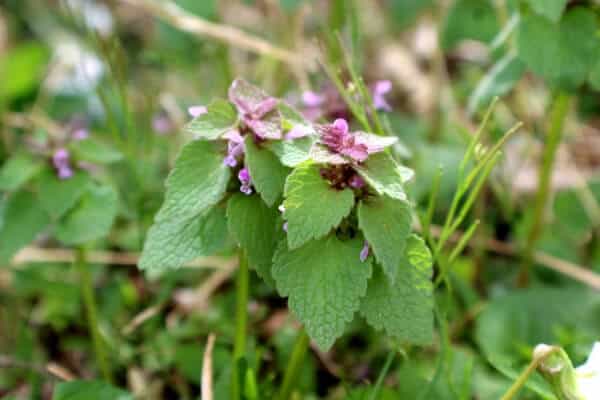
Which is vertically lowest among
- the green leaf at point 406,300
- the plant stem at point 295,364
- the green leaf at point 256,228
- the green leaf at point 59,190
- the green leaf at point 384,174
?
the plant stem at point 295,364

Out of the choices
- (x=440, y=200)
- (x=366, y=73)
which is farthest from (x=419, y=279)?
(x=366, y=73)

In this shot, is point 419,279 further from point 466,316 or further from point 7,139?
point 7,139

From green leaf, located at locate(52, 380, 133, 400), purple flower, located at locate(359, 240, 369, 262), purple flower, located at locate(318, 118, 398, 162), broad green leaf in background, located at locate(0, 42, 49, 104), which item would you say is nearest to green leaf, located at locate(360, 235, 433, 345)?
purple flower, located at locate(359, 240, 369, 262)

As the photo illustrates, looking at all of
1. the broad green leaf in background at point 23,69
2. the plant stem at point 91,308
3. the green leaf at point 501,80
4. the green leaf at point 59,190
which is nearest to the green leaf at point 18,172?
the green leaf at point 59,190

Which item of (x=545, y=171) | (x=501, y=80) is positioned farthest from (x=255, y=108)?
(x=545, y=171)

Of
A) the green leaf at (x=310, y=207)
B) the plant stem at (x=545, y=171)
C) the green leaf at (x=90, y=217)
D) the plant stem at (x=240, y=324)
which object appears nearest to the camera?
the green leaf at (x=310, y=207)

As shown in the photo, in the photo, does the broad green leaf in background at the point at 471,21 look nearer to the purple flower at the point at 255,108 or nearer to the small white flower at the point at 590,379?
the purple flower at the point at 255,108
